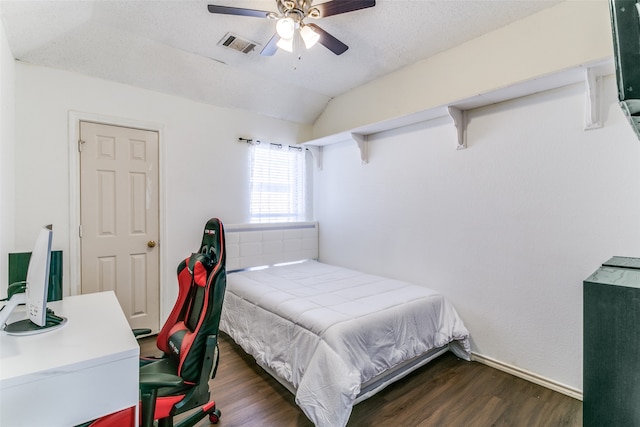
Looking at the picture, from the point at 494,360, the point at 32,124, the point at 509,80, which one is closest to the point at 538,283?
the point at 494,360

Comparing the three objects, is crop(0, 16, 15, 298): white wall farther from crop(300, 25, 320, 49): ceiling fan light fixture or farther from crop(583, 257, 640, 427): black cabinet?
crop(583, 257, 640, 427): black cabinet

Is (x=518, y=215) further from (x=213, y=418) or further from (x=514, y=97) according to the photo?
(x=213, y=418)

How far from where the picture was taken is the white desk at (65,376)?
96 cm

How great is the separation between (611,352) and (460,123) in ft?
6.72

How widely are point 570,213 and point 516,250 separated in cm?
44

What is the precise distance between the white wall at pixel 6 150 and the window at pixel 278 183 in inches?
80.7

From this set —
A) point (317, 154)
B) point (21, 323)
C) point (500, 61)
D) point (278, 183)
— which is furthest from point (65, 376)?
point (317, 154)

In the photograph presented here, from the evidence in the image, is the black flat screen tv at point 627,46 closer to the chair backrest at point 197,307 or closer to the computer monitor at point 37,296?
the chair backrest at point 197,307

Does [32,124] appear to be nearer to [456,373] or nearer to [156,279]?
[156,279]

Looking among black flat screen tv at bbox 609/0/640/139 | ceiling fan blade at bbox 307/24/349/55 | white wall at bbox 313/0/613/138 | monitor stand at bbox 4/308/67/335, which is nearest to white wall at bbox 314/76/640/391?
white wall at bbox 313/0/613/138

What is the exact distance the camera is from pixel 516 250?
2.35 metres

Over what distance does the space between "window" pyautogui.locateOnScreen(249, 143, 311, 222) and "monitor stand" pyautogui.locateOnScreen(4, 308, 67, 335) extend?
231cm

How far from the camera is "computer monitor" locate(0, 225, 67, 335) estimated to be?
1225 millimetres

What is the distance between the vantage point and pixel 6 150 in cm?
207
